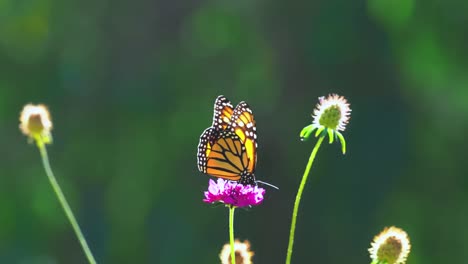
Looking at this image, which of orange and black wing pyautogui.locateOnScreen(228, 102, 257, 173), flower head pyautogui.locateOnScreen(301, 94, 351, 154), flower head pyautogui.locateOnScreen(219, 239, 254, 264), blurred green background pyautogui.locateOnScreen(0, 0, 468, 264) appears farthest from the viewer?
blurred green background pyautogui.locateOnScreen(0, 0, 468, 264)

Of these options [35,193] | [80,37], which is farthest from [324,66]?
[35,193]

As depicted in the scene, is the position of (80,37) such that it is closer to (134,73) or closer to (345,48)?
(134,73)

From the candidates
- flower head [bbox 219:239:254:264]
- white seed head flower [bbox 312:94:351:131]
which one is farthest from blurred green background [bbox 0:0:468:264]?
flower head [bbox 219:239:254:264]

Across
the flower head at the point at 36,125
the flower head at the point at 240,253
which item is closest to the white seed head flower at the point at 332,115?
the flower head at the point at 240,253

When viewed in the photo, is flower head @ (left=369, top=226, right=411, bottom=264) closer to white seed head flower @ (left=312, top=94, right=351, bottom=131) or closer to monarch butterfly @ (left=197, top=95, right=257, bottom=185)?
white seed head flower @ (left=312, top=94, right=351, bottom=131)

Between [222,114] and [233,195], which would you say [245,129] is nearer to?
[222,114]

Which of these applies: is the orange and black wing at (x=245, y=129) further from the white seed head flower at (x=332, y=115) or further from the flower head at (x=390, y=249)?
Answer: the flower head at (x=390, y=249)
